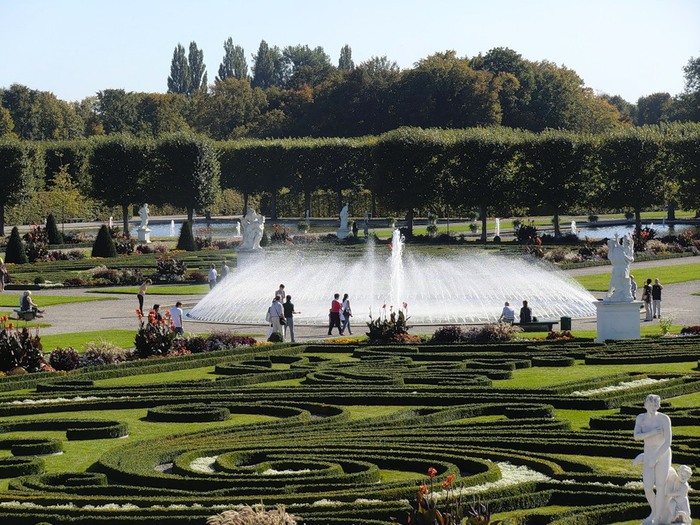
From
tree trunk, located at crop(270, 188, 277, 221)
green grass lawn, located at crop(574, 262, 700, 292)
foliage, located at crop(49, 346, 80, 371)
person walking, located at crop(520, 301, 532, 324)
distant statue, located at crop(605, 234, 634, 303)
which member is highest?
tree trunk, located at crop(270, 188, 277, 221)

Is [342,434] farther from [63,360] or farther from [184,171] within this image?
[184,171]

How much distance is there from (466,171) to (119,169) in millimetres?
18833

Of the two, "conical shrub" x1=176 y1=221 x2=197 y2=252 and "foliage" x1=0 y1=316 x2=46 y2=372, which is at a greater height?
"conical shrub" x1=176 y1=221 x2=197 y2=252

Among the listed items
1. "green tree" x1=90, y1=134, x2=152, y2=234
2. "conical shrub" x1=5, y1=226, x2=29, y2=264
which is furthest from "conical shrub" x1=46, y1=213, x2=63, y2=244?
"green tree" x1=90, y1=134, x2=152, y2=234

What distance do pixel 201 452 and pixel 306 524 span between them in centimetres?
418

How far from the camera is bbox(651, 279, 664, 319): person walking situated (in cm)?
3494

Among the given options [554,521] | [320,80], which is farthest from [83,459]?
[320,80]

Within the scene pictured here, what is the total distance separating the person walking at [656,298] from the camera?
115ft

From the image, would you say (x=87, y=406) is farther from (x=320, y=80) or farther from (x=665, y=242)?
(x=320, y=80)

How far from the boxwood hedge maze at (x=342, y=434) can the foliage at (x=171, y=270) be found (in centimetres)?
2139

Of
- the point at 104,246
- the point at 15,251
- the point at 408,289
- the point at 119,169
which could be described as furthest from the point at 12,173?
the point at 408,289

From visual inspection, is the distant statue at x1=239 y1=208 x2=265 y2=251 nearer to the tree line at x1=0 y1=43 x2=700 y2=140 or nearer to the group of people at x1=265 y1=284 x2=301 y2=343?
the group of people at x1=265 y1=284 x2=301 y2=343

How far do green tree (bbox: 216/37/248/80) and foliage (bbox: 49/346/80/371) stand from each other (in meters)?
155

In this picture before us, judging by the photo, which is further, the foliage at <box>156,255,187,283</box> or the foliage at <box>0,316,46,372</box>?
the foliage at <box>156,255,187,283</box>
